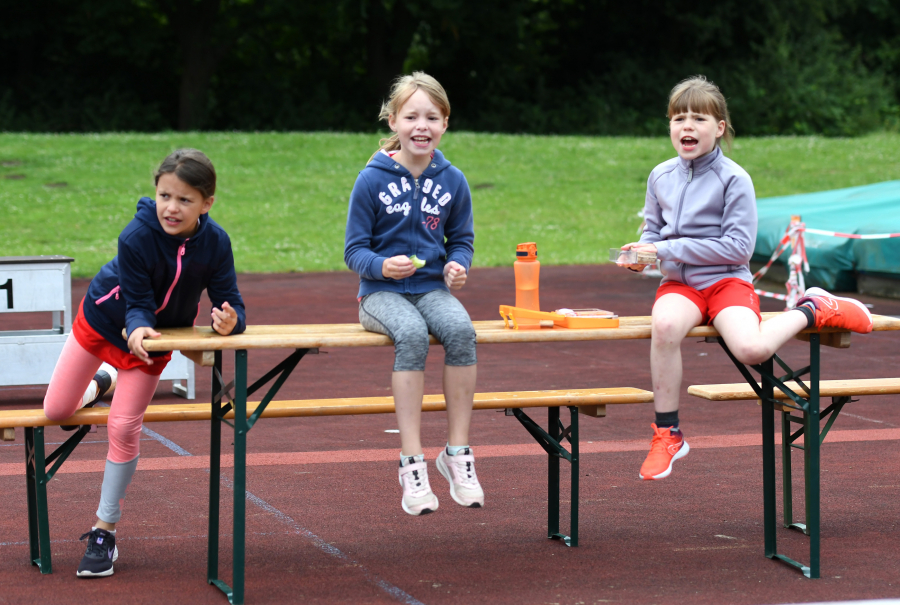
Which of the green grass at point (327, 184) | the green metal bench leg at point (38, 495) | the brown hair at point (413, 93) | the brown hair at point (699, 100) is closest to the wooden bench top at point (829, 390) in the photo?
the brown hair at point (699, 100)

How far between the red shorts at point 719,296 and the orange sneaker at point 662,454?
1.59 feet

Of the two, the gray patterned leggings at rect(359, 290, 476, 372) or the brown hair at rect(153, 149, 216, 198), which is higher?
the brown hair at rect(153, 149, 216, 198)

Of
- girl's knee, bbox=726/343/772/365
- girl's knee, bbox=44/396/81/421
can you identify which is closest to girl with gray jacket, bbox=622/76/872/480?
girl's knee, bbox=726/343/772/365

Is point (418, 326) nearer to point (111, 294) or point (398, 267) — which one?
point (398, 267)

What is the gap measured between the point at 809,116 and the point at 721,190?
35.3m

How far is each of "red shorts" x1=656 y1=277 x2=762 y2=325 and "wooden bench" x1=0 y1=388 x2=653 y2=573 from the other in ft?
1.45

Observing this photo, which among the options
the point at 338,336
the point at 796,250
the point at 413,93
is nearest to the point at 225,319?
the point at 338,336

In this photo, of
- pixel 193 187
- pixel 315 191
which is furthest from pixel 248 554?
pixel 315 191

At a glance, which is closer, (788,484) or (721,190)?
(721,190)

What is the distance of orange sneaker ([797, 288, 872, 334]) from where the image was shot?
4270 millimetres

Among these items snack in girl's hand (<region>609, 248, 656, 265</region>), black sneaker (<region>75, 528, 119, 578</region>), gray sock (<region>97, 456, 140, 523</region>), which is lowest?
black sneaker (<region>75, 528, 119, 578</region>)

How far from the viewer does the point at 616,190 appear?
23.6m

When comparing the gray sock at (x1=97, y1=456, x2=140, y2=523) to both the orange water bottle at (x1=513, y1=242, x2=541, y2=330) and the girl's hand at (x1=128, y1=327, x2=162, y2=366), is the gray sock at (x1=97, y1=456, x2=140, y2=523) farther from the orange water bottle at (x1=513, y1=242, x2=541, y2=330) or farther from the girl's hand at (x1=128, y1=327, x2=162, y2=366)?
the orange water bottle at (x1=513, y1=242, x2=541, y2=330)

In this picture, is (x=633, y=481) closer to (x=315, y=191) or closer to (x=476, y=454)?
(x=476, y=454)
